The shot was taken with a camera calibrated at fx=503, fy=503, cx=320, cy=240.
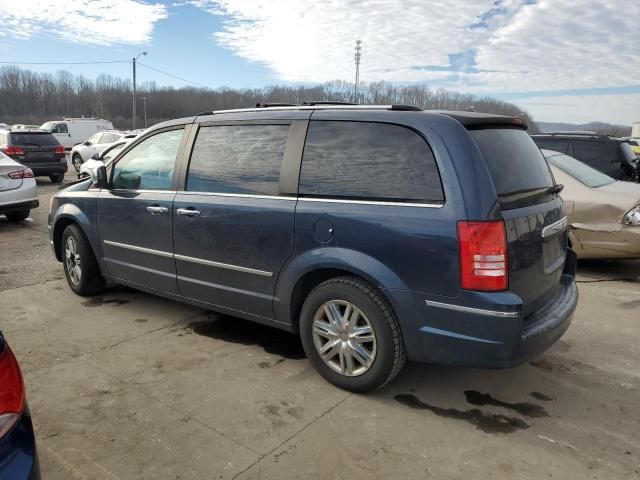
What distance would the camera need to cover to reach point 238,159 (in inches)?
148

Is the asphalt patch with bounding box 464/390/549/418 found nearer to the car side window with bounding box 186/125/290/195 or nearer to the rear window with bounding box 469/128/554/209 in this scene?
the rear window with bounding box 469/128/554/209

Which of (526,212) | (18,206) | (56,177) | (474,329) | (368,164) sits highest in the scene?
(368,164)

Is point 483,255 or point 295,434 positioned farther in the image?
point 295,434

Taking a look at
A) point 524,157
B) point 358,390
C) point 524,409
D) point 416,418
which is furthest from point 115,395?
point 524,157

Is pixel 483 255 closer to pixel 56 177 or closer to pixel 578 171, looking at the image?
pixel 578 171

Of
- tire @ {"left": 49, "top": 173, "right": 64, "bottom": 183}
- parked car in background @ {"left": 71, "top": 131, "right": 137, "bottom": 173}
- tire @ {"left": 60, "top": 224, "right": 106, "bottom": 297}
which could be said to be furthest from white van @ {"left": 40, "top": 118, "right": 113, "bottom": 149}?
tire @ {"left": 60, "top": 224, "right": 106, "bottom": 297}

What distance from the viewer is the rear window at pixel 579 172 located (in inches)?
245

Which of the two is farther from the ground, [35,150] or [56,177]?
[35,150]

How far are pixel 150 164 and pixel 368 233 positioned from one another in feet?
7.67

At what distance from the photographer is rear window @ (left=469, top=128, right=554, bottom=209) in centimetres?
290

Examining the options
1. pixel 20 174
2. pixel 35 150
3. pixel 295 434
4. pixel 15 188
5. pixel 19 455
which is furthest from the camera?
pixel 35 150

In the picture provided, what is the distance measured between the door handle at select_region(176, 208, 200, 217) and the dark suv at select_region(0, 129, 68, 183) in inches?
497

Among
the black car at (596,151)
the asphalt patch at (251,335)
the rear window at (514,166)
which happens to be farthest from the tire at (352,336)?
the black car at (596,151)

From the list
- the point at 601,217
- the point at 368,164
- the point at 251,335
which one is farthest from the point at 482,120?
the point at 601,217
